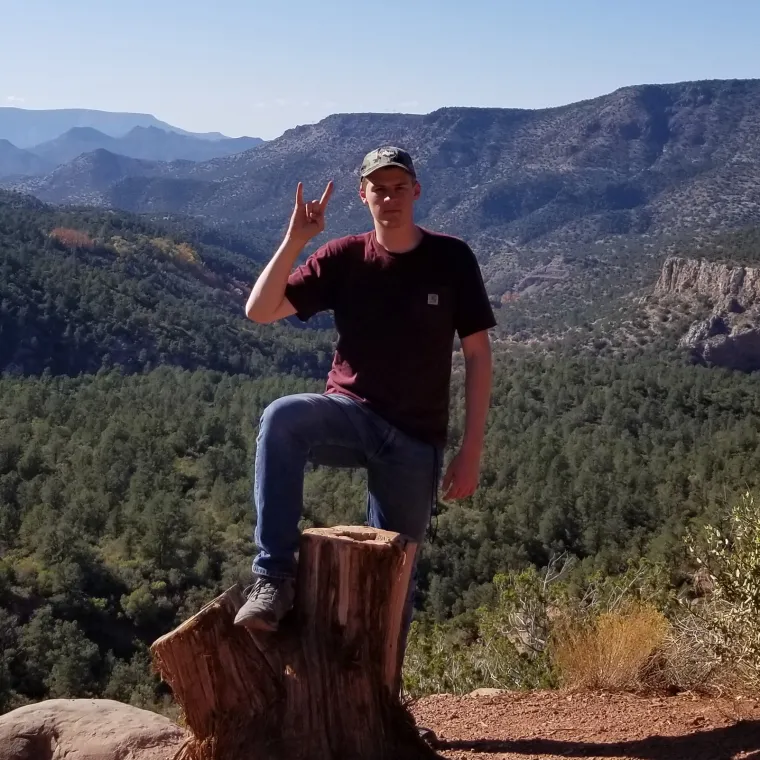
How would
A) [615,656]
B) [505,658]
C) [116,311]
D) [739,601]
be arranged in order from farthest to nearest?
1. [116,311]
2. [505,658]
3. [615,656]
4. [739,601]

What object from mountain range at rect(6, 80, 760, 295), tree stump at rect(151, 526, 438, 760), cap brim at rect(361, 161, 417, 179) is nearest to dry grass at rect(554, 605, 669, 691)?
tree stump at rect(151, 526, 438, 760)

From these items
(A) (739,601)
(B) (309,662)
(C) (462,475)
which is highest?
(C) (462,475)

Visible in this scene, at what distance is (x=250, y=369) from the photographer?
5100 cm

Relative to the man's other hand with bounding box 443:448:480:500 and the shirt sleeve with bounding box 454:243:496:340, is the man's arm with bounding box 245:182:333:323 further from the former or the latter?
the man's other hand with bounding box 443:448:480:500

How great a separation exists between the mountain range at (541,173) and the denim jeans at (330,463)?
201ft

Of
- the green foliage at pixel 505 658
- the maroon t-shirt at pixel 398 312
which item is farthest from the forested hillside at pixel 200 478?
the maroon t-shirt at pixel 398 312

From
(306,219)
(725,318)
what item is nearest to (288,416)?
(306,219)

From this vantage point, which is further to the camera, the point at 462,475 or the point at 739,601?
the point at 739,601

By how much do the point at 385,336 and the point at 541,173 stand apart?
Answer: 9562 cm

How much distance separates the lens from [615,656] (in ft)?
14.3

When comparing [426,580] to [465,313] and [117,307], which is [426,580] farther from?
[117,307]

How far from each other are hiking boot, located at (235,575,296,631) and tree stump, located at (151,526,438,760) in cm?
9

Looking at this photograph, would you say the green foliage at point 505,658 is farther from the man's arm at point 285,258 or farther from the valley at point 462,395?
the man's arm at point 285,258

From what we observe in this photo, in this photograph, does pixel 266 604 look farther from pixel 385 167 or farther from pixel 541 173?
pixel 541 173
